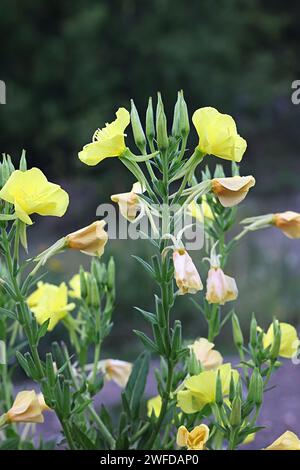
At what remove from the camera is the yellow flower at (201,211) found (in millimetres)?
1256

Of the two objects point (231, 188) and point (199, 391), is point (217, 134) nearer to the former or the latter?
point (231, 188)

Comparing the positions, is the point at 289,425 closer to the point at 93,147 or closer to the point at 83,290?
the point at 83,290

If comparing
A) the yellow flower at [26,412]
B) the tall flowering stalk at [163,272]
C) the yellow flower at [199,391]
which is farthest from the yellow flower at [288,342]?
the yellow flower at [26,412]

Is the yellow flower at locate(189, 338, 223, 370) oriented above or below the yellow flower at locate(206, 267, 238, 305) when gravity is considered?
below

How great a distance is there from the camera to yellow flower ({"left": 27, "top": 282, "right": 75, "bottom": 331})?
1.31 meters

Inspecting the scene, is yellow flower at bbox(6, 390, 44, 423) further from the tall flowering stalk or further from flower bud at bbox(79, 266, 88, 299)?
flower bud at bbox(79, 266, 88, 299)

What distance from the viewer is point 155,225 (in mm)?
1084

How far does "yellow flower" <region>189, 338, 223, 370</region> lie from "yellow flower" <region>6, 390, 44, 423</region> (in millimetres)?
240

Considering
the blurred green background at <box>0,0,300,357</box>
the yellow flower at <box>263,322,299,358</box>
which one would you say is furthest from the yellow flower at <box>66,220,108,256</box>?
the blurred green background at <box>0,0,300,357</box>

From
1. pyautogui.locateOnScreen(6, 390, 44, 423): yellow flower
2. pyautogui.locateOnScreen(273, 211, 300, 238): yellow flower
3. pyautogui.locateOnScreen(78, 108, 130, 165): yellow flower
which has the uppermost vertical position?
pyautogui.locateOnScreen(78, 108, 130, 165): yellow flower

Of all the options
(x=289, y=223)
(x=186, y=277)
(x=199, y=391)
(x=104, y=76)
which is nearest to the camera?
(x=186, y=277)

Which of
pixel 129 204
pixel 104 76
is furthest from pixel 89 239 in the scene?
pixel 104 76

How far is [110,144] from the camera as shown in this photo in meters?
1.05

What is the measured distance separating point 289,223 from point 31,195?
403 mm
